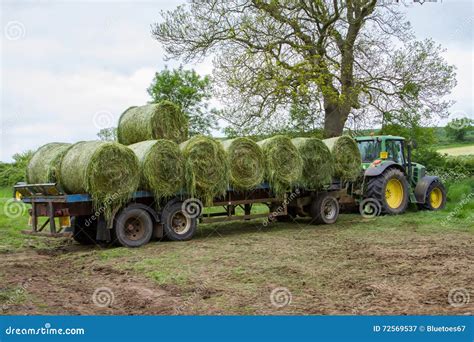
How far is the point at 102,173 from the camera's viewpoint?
35.4 ft

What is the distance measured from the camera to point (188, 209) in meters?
12.4

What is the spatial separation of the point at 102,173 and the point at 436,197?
1123cm

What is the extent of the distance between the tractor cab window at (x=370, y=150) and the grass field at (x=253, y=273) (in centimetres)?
368

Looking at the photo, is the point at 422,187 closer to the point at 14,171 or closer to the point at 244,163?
the point at 244,163

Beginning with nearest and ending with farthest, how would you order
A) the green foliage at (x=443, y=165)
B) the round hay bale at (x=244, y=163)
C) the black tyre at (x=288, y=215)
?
the round hay bale at (x=244, y=163), the black tyre at (x=288, y=215), the green foliage at (x=443, y=165)

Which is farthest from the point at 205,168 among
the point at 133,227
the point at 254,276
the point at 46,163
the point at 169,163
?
the point at 254,276

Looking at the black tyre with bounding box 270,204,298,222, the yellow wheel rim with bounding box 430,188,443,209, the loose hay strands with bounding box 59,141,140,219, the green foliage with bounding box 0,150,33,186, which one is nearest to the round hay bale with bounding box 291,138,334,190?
the black tyre with bounding box 270,204,298,222

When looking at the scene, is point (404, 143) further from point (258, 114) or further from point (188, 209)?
point (188, 209)

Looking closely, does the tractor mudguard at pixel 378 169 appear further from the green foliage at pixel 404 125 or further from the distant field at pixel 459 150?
the distant field at pixel 459 150

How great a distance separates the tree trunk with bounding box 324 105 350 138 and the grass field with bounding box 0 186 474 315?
759 centimetres

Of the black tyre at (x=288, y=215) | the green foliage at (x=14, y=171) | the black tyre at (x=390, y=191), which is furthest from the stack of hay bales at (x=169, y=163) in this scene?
the green foliage at (x=14, y=171)

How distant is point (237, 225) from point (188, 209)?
3403 millimetres

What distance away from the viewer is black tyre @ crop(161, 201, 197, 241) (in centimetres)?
1201

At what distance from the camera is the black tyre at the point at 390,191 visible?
1622 cm
